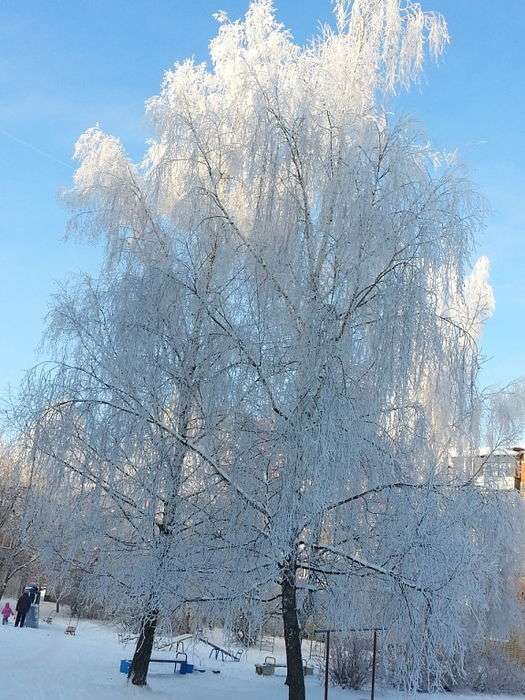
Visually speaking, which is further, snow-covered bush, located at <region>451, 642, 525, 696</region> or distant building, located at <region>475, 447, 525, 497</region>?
snow-covered bush, located at <region>451, 642, 525, 696</region>

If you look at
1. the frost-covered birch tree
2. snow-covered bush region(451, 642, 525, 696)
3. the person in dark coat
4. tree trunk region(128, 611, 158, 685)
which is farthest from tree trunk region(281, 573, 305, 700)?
the person in dark coat

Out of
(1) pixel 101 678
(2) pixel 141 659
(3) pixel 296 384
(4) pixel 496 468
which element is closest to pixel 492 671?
(4) pixel 496 468

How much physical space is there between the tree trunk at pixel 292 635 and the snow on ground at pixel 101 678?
100 inches

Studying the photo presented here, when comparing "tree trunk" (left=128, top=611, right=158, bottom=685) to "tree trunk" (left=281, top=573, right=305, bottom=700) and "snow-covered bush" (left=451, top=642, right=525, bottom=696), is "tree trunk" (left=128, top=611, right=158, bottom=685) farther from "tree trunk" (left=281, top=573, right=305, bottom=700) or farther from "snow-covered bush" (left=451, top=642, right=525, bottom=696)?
"snow-covered bush" (left=451, top=642, right=525, bottom=696)

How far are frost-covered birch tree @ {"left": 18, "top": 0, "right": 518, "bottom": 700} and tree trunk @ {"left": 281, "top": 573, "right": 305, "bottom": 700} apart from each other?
1.5 inches

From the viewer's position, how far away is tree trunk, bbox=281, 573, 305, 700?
34.6 ft

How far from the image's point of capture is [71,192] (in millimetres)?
13250

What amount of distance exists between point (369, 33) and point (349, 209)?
3.46 m

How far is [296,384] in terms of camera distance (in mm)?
9922

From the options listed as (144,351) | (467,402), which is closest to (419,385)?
(467,402)

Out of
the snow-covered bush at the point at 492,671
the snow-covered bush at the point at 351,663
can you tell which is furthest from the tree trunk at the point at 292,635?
the snow-covered bush at the point at 492,671

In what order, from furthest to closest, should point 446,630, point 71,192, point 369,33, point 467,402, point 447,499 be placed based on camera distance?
point 71,192 → point 369,33 → point 467,402 → point 447,499 → point 446,630

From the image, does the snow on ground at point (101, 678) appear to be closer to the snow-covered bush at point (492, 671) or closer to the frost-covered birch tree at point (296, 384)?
the snow-covered bush at point (492, 671)

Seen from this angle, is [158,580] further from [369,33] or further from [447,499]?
[369,33]
